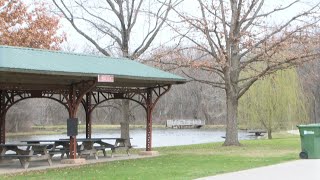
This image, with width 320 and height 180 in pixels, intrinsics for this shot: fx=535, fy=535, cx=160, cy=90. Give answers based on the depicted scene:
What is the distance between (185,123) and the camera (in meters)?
78.0

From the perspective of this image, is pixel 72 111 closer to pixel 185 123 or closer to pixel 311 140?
pixel 311 140

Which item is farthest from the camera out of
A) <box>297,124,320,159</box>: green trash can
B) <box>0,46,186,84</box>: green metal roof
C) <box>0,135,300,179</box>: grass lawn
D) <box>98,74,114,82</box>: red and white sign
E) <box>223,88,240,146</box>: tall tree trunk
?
<box>223,88,240,146</box>: tall tree trunk

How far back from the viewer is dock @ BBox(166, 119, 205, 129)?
76438 millimetres

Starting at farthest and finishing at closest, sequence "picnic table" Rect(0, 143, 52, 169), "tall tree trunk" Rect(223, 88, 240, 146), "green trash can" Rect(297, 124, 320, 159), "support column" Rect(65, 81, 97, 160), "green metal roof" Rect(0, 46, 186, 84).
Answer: "tall tree trunk" Rect(223, 88, 240, 146) → "support column" Rect(65, 81, 97, 160) → "green trash can" Rect(297, 124, 320, 159) → "picnic table" Rect(0, 143, 52, 169) → "green metal roof" Rect(0, 46, 186, 84)

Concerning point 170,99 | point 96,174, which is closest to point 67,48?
point 96,174

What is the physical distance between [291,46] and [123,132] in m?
9.71

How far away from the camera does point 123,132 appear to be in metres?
28.2

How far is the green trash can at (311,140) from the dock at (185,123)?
59.1 metres

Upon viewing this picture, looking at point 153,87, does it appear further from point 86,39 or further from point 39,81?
point 86,39

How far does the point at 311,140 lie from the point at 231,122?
32.4ft

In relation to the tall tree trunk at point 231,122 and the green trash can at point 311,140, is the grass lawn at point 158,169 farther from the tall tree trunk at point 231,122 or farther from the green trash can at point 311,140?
the tall tree trunk at point 231,122

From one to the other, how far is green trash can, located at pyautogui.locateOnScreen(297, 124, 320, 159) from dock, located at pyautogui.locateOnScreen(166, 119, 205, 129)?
59083mm

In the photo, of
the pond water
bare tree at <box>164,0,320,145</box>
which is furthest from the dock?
bare tree at <box>164,0,320,145</box>

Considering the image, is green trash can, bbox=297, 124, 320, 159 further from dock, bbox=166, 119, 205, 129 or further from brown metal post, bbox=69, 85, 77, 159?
dock, bbox=166, 119, 205, 129
